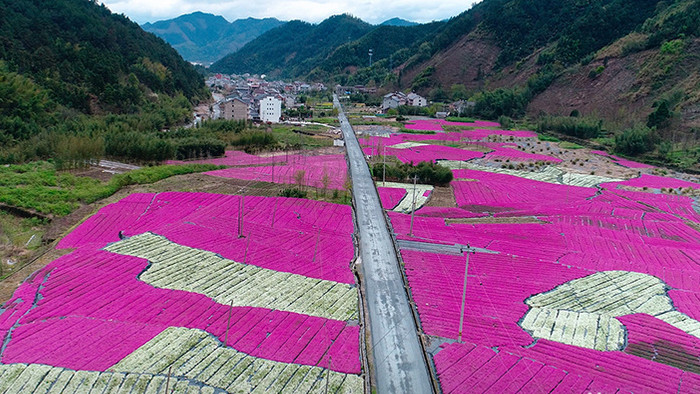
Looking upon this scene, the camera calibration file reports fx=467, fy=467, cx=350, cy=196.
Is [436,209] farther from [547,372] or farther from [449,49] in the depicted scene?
[449,49]

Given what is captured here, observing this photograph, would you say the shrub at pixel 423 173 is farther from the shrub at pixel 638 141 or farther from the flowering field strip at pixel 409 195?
the shrub at pixel 638 141

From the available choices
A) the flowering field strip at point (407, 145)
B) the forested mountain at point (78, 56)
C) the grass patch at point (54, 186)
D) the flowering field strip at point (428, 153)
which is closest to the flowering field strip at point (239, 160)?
the grass patch at point (54, 186)

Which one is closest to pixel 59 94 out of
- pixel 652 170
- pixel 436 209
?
pixel 436 209

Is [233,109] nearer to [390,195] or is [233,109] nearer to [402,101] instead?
[402,101]

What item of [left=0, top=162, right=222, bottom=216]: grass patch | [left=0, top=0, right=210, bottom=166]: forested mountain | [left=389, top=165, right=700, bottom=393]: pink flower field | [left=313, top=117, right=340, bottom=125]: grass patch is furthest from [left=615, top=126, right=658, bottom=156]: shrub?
[left=0, top=0, right=210, bottom=166]: forested mountain

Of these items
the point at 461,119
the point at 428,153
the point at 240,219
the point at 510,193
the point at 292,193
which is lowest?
the point at 240,219

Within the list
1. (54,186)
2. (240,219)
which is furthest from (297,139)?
(240,219)
